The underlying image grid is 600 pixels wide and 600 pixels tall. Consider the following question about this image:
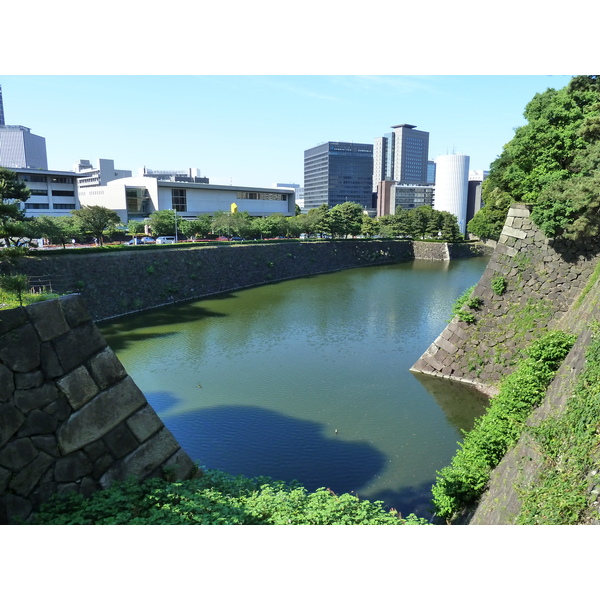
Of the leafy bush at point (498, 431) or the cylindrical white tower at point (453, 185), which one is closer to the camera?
the leafy bush at point (498, 431)

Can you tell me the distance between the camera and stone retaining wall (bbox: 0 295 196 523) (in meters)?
4.95

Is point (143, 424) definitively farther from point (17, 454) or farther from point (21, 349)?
point (21, 349)

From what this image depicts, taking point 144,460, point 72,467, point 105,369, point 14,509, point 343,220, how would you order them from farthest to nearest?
point 343,220, point 144,460, point 105,369, point 72,467, point 14,509

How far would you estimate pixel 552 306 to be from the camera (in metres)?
13.2

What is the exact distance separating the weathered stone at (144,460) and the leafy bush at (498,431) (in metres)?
4.87

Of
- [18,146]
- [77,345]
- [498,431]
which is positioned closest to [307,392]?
[498,431]

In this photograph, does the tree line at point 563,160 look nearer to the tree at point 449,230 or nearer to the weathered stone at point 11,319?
the weathered stone at point 11,319

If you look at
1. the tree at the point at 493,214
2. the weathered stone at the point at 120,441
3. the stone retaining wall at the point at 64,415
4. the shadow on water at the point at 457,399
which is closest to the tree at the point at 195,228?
→ the tree at the point at 493,214

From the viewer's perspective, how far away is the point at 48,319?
5320mm

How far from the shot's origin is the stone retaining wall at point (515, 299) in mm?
13000

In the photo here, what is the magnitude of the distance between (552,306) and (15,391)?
13462 mm

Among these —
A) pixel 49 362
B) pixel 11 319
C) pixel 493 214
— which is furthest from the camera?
pixel 493 214

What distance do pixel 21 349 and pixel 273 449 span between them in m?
6.59

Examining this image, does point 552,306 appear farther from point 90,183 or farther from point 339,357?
point 90,183
